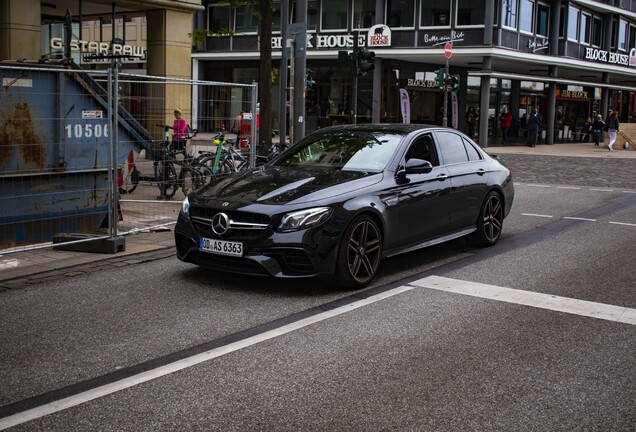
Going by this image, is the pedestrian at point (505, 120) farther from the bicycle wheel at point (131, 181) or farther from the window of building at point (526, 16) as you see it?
the bicycle wheel at point (131, 181)

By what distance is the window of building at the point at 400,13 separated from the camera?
128 feet

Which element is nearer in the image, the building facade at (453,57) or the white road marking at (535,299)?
the white road marking at (535,299)

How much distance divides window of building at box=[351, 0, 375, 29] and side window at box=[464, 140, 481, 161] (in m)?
32.3

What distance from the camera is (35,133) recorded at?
8.99m

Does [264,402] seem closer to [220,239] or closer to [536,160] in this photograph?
[220,239]

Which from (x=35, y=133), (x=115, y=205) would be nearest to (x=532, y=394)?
(x=115, y=205)

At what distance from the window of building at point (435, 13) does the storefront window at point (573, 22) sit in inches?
332

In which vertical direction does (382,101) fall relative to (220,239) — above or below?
above

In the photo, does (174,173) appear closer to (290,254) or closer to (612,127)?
(290,254)

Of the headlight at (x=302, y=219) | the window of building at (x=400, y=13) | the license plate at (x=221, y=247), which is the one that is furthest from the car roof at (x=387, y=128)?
the window of building at (x=400, y=13)

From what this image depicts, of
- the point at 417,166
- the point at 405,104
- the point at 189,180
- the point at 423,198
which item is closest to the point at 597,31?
the point at 405,104

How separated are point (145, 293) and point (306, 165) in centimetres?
221

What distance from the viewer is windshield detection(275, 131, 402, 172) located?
7883 millimetres

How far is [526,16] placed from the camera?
129 feet
